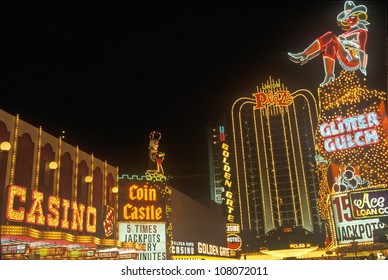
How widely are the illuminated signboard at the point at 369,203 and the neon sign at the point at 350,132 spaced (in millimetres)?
3724

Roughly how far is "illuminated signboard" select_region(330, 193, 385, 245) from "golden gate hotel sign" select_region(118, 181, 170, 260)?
16.8 metres

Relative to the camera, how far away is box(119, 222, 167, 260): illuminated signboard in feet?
109

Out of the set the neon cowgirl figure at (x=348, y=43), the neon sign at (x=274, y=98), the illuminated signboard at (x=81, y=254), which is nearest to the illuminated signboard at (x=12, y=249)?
the illuminated signboard at (x=81, y=254)

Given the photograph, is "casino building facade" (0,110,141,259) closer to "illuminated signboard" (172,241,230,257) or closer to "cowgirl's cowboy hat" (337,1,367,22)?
"illuminated signboard" (172,241,230,257)

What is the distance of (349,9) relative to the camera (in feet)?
81.3

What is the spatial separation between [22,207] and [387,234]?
711 inches

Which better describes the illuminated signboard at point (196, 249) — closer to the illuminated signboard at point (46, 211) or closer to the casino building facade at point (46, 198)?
the casino building facade at point (46, 198)

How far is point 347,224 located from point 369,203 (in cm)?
267

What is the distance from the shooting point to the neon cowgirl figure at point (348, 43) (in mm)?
24453

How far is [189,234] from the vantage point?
40.9 metres

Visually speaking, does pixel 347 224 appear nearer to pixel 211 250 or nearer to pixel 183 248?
pixel 183 248

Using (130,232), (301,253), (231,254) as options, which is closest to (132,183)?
(130,232)

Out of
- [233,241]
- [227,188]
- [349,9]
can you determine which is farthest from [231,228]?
[349,9]
